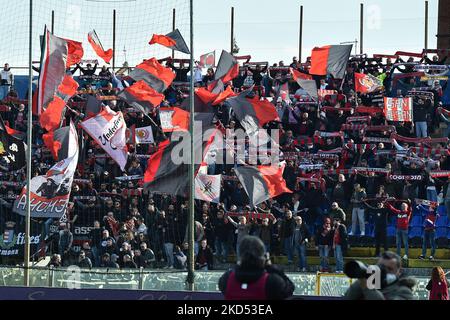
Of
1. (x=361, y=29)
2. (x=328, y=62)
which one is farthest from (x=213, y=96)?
(x=361, y=29)

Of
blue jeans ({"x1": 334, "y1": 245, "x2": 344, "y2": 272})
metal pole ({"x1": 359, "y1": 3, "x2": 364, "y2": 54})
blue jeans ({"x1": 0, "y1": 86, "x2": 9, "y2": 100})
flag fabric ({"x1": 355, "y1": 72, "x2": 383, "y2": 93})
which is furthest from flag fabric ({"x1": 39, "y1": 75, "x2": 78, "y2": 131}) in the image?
metal pole ({"x1": 359, "y1": 3, "x2": 364, "y2": 54})

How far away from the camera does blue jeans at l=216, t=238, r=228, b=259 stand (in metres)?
25.5

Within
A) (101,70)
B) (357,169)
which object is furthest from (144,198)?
(101,70)

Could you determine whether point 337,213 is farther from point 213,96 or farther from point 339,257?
point 213,96

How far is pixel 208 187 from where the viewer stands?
2527cm

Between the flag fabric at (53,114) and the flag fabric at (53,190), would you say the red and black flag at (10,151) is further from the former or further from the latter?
the flag fabric at (53,190)

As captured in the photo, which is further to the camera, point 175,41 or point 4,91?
point 4,91

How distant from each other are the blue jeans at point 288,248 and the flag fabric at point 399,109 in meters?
4.90

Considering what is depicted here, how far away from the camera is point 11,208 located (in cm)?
2692

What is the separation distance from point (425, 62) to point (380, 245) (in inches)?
306

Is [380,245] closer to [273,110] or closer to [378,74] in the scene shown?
[273,110]

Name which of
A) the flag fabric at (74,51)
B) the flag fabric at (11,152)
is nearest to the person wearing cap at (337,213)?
the flag fabric at (74,51)

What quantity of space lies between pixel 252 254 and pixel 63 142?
55.8 ft

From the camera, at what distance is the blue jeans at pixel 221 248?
25.5m
